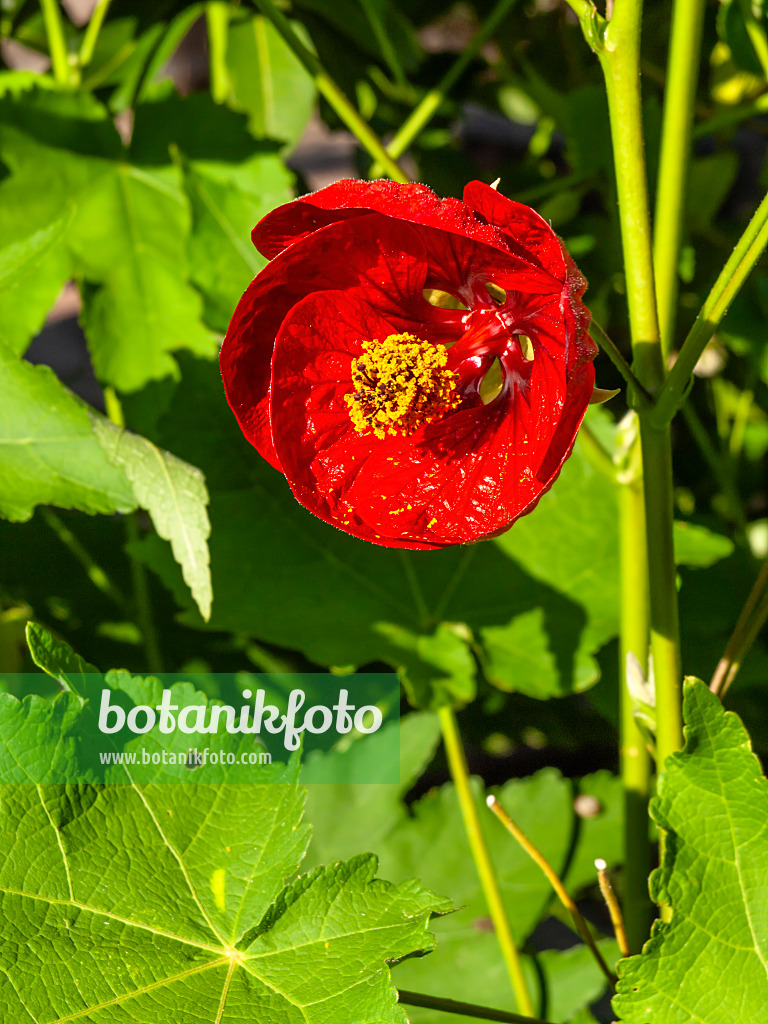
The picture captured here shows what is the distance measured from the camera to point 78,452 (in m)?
0.56

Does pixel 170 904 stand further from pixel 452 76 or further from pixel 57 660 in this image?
pixel 452 76

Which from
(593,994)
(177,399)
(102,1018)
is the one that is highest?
(177,399)

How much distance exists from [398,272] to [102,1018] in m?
0.36

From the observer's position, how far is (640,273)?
0.42m

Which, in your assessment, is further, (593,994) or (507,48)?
(507,48)

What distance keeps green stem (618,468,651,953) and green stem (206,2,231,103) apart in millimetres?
618

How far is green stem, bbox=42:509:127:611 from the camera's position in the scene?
867 mm

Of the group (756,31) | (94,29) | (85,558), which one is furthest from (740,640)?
(94,29)

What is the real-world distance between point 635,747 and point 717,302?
0.28 metres

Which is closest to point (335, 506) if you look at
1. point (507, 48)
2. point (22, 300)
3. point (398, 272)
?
point (398, 272)

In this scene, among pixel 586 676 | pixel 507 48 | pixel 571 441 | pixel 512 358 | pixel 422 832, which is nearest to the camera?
pixel 571 441

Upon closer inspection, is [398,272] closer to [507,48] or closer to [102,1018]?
[102,1018]

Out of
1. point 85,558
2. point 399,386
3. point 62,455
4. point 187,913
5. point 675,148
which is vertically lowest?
point 85,558

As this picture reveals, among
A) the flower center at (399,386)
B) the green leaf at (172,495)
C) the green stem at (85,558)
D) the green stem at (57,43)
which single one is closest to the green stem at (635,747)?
the flower center at (399,386)
